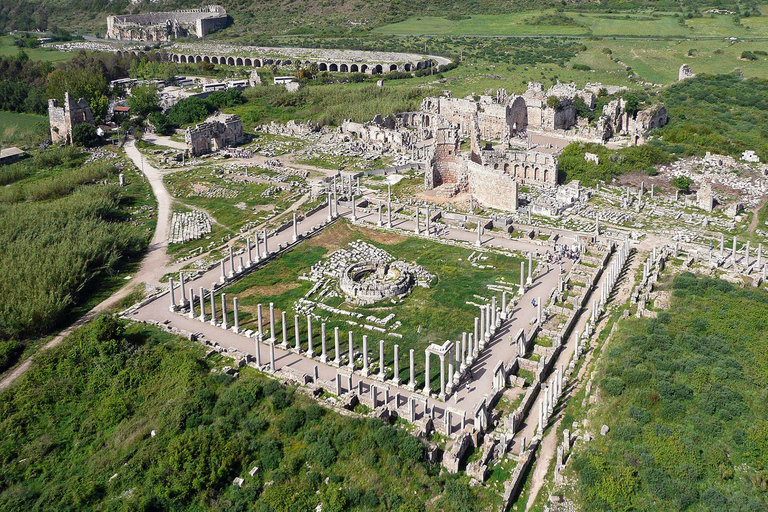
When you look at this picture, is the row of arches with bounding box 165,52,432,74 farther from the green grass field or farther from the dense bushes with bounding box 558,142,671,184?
the dense bushes with bounding box 558,142,671,184

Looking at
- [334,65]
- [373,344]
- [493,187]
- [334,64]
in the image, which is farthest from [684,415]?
[334,65]

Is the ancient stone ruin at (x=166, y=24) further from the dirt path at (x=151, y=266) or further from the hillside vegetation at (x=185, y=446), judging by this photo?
the hillside vegetation at (x=185, y=446)

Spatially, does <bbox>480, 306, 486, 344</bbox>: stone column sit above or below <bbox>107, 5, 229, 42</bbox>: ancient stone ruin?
below

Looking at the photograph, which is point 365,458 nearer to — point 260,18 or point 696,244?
point 696,244

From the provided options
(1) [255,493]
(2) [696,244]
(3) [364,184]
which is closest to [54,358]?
(1) [255,493]

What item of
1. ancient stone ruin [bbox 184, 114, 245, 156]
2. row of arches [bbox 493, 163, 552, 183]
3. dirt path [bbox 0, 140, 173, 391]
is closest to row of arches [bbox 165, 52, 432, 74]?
ancient stone ruin [bbox 184, 114, 245, 156]

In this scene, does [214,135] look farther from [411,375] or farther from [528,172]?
[411,375]
